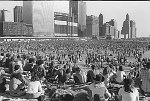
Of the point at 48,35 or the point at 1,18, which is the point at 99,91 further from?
the point at 1,18

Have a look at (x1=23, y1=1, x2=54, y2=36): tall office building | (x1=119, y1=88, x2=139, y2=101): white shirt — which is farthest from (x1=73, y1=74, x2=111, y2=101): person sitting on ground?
(x1=23, y1=1, x2=54, y2=36): tall office building

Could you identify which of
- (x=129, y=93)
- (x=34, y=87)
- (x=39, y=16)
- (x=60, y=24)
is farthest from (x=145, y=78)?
(x=60, y=24)

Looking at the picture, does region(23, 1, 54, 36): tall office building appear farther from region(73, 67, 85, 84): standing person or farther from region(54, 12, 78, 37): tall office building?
region(73, 67, 85, 84): standing person

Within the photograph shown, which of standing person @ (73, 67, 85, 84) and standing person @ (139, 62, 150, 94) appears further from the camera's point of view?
standing person @ (73, 67, 85, 84)

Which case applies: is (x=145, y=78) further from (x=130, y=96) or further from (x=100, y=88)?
(x=100, y=88)

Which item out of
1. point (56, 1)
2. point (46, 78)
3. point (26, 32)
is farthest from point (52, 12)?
point (46, 78)

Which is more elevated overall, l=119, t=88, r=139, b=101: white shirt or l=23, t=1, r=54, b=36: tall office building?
l=23, t=1, r=54, b=36: tall office building

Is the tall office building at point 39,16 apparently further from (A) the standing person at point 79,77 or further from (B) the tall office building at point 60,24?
(A) the standing person at point 79,77
